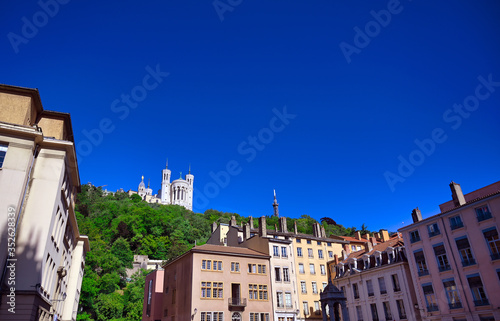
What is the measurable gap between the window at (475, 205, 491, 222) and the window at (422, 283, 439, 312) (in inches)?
347

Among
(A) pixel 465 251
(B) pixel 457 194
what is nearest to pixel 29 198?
(A) pixel 465 251

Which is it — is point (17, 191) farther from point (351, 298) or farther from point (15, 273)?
point (351, 298)

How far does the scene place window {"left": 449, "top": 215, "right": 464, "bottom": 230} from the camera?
3522cm

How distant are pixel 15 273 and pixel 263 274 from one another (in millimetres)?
29876

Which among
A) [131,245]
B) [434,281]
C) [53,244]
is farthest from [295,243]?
[131,245]

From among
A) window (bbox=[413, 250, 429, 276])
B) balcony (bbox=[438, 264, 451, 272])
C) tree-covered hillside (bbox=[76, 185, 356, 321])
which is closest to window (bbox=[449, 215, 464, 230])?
balcony (bbox=[438, 264, 451, 272])

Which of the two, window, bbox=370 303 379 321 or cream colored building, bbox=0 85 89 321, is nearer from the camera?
cream colored building, bbox=0 85 89 321

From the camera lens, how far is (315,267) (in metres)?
49.2

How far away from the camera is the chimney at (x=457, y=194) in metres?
37.8

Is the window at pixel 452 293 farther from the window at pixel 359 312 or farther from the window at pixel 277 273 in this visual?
the window at pixel 277 273

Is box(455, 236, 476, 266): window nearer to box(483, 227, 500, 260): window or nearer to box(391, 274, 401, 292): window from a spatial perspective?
box(483, 227, 500, 260): window

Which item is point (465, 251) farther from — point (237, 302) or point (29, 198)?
point (29, 198)

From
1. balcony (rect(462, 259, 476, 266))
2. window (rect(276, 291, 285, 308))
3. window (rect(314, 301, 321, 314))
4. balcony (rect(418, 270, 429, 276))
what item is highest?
balcony (rect(462, 259, 476, 266))

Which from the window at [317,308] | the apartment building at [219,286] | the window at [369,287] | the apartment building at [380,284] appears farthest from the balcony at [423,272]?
the apartment building at [219,286]
